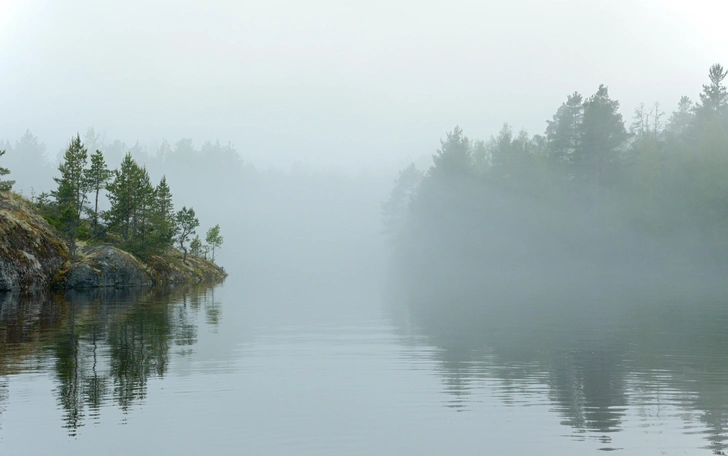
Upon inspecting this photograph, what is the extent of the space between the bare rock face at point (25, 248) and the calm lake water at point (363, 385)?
15811mm

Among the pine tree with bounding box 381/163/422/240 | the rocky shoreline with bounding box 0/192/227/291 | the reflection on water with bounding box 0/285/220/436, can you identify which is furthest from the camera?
the pine tree with bounding box 381/163/422/240

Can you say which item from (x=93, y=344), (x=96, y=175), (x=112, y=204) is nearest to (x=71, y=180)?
(x=96, y=175)

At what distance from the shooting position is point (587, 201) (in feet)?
303

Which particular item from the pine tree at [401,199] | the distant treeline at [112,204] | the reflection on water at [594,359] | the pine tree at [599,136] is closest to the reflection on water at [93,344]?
the reflection on water at [594,359]

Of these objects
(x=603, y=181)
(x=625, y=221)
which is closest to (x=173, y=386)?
(x=625, y=221)

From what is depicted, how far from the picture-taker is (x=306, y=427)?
10.4 meters

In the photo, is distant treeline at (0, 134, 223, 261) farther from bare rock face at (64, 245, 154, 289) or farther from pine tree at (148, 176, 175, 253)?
bare rock face at (64, 245, 154, 289)

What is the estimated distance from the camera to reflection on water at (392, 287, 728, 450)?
11.3m

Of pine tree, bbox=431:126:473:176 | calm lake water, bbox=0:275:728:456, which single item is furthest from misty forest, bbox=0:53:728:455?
pine tree, bbox=431:126:473:176

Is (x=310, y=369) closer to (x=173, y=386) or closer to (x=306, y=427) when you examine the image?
(x=173, y=386)

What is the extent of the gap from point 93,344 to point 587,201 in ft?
279

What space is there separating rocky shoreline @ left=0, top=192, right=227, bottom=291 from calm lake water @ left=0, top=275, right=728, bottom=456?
639 inches

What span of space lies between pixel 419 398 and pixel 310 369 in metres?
4.00

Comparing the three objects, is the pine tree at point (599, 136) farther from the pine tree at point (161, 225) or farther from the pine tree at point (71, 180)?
the pine tree at point (71, 180)
